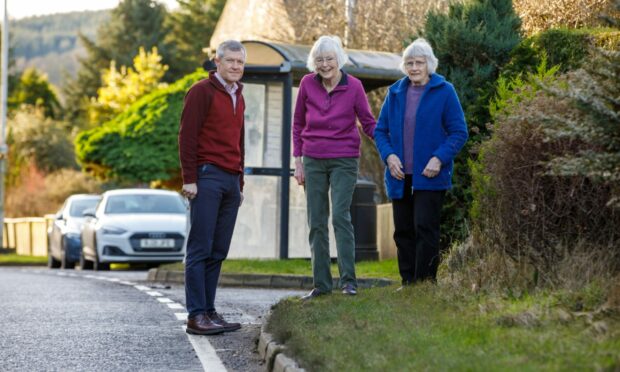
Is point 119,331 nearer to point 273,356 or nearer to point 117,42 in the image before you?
point 273,356

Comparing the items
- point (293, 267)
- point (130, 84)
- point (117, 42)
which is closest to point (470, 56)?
point (293, 267)

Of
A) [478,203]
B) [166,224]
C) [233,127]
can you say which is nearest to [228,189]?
[233,127]

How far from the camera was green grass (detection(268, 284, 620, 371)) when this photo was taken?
248 inches

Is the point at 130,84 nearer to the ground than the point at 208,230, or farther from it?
nearer to the ground

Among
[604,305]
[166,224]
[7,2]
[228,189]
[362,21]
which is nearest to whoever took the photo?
[604,305]

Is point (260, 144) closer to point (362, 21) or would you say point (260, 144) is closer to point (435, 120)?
point (435, 120)

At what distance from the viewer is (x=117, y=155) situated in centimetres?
4897

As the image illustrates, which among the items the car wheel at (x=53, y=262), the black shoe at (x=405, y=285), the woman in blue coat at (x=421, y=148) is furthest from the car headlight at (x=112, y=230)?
the woman in blue coat at (x=421, y=148)

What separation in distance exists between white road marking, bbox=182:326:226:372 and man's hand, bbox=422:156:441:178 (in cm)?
199

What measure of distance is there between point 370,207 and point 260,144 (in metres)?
2.00

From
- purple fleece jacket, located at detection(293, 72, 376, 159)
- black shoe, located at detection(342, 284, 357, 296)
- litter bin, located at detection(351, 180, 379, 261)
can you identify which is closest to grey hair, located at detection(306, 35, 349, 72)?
purple fleece jacket, located at detection(293, 72, 376, 159)

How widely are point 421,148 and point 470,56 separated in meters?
4.79

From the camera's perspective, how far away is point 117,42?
79688 millimetres

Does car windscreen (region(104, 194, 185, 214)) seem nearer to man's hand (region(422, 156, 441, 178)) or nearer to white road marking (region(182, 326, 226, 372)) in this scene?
white road marking (region(182, 326, 226, 372))
